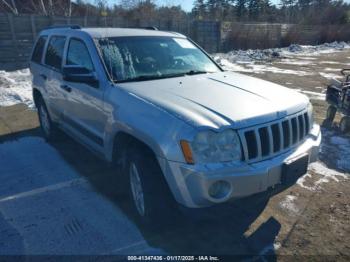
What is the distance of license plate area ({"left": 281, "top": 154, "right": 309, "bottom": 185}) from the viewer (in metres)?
2.90

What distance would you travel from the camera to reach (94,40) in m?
3.93

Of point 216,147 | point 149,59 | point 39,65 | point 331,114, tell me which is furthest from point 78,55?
point 331,114

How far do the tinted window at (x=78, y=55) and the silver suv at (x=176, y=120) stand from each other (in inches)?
0.5

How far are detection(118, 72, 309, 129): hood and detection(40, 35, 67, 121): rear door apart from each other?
1638 mm

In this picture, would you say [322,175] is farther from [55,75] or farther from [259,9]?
[259,9]

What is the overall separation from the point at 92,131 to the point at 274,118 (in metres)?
2.07

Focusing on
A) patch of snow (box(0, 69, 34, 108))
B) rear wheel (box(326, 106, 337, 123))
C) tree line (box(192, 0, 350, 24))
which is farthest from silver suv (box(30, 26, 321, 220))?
tree line (box(192, 0, 350, 24))

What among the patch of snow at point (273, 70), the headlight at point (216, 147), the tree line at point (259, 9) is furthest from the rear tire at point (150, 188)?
the tree line at point (259, 9)

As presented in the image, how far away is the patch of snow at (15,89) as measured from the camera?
8547mm

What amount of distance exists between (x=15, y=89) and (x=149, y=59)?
22.6 ft

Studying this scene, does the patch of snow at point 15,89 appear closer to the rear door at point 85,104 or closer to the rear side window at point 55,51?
the rear side window at point 55,51

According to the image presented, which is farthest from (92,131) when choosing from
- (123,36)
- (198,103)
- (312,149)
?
(312,149)

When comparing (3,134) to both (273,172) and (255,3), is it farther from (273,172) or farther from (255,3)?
(255,3)

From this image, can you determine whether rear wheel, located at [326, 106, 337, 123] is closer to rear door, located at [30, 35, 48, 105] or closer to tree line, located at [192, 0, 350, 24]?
rear door, located at [30, 35, 48, 105]
